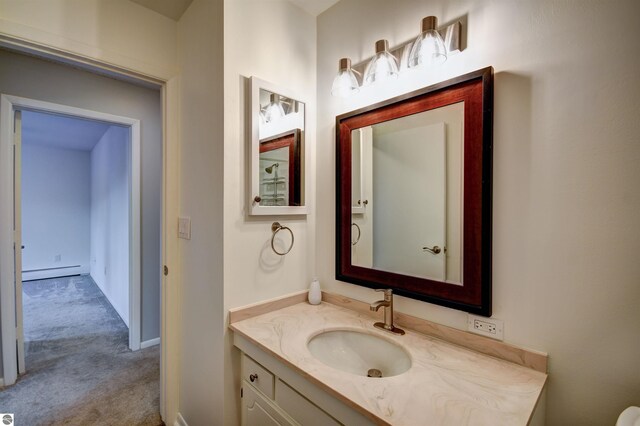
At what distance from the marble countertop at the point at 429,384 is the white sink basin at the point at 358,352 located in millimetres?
37

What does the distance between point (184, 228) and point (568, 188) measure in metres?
1.68

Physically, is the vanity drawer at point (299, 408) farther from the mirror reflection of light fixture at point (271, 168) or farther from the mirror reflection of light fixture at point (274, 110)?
the mirror reflection of light fixture at point (274, 110)

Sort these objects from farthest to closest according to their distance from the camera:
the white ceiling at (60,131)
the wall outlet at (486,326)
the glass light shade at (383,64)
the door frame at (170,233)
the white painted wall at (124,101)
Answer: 1. the white ceiling at (60,131)
2. the white painted wall at (124,101)
3. the door frame at (170,233)
4. the glass light shade at (383,64)
5. the wall outlet at (486,326)

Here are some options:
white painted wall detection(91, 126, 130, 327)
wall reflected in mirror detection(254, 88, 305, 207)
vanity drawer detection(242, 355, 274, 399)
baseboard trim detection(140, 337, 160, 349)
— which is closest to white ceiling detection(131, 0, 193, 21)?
wall reflected in mirror detection(254, 88, 305, 207)

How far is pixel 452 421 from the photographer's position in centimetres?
69

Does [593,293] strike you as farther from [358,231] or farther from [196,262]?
[196,262]

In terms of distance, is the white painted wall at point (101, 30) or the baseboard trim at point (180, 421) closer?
the white painted wall at point (101, 30)

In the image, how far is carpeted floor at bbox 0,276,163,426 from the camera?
5.98ft

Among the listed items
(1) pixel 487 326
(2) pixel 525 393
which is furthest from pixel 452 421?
(1) pixel 487 326

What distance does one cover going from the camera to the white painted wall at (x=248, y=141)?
129 cm

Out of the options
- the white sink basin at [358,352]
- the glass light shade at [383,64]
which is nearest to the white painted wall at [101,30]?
the glass light shade at [383,64]

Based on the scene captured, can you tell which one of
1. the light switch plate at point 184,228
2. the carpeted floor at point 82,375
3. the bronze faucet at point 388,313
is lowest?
the carpeted floor at point 82,375

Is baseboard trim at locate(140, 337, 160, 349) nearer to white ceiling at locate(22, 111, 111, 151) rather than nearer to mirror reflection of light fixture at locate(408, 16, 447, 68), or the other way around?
white ceiling at locate(22, 111, 111, 151)

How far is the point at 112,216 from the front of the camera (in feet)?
12.8
